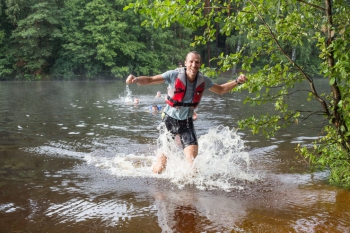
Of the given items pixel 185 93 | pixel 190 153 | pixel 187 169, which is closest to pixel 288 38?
pixel 185 93

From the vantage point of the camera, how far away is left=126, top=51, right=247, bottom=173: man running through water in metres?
6.01

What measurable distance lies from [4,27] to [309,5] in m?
45.2

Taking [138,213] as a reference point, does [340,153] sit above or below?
above

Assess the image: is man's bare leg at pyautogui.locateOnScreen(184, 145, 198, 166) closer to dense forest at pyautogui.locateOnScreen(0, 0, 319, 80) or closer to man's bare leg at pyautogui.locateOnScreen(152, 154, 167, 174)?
man's bare leg at pyautogui.locateOnScreen(152, 154, 167, 174)

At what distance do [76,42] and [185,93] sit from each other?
133 ft

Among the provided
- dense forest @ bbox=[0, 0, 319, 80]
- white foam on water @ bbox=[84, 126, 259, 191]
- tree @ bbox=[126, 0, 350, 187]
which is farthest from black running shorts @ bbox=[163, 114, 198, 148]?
dense forest @ bbox=[0, 0, 319, 80]

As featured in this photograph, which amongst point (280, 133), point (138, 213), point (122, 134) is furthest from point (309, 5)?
point (122, 134)

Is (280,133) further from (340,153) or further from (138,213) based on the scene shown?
(138,213)

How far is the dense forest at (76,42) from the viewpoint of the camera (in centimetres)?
4206

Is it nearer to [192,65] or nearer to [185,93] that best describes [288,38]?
[192,65]

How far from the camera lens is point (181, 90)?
6016 millimetres

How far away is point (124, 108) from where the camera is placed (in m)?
17.9

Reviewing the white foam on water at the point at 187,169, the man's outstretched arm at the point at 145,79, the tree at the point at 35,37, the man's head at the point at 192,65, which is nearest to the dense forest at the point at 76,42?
the tree at the point at 35,37

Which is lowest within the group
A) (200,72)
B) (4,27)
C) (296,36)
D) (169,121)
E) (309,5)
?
(169,121)
